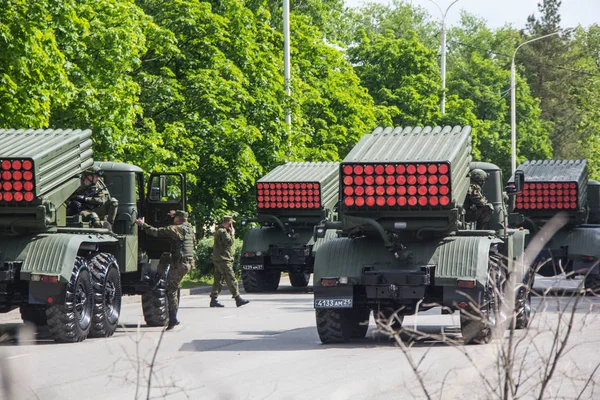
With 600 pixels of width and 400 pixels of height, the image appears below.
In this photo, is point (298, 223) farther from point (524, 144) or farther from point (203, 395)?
point (524, 144)

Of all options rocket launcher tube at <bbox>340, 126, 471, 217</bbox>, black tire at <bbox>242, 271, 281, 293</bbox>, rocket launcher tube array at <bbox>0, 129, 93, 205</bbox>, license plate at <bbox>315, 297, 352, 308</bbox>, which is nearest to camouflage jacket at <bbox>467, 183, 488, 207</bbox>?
rocket launcher tube at <bbox>340, 126, 471, 217</bbox>

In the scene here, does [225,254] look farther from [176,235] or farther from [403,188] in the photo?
[403,188]

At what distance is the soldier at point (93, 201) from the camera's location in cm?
1578

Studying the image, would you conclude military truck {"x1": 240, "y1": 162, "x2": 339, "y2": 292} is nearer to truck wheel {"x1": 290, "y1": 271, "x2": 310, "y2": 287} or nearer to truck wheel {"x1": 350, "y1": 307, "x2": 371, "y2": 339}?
truck wheel {"x1": 290, "y1": 271, "x2": 310, "y2": 287}

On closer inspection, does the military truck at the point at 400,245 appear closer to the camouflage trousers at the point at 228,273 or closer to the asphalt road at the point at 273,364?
the asphalt road at the point at 273,364

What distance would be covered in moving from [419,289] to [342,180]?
1.58 metres

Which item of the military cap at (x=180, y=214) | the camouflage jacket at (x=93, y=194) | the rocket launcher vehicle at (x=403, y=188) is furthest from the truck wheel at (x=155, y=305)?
the rocket launcher vehicle at (x=403, y=188)

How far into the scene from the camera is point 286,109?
3378 centimetres

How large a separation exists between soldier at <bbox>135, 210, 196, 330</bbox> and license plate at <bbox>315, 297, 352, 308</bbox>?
2.79m

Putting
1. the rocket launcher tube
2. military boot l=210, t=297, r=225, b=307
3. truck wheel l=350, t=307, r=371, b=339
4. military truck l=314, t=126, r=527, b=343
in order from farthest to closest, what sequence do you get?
military boot l=210, t=297, r=225, b=307 < truck wheel l=350, t=307, r=371, b=339 < the rocket launcher tube < military truck l=314, t=126, r=527, b=343

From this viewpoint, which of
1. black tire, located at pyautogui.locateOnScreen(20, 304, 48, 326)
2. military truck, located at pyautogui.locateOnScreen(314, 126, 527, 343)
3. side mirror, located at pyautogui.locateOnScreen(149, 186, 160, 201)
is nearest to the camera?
military truck, located at pyautogui.locateOnScreen(314, 126, 527, 343)

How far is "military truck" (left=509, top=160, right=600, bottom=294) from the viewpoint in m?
25.1

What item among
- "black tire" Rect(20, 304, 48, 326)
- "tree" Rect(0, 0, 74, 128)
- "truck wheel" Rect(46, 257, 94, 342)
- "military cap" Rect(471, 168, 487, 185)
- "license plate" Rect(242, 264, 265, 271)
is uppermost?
"tree" Rect(0, 0, 74, 128)

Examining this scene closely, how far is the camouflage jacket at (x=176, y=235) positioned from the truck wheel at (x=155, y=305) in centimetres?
95
